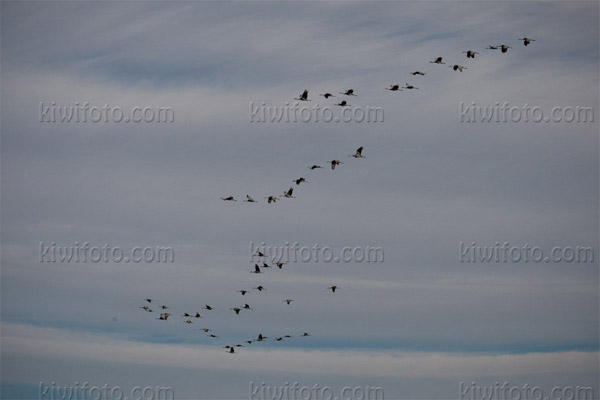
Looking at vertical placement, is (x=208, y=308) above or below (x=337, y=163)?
below

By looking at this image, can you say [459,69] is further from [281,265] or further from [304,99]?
[281,265]

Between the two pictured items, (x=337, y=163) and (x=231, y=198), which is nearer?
(x=337, y=163)

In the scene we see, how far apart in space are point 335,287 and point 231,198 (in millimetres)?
19732

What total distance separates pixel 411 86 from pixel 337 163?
14034 millimetres

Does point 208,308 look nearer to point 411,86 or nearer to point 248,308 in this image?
point 248,308

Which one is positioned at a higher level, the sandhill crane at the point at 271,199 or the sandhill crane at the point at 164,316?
the sandhill crane at the point at 271,199

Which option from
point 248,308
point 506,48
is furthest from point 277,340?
point 506,48

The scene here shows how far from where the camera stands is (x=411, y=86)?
14588 centimetres

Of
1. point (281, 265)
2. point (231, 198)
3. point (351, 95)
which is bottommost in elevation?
point (281, 265)

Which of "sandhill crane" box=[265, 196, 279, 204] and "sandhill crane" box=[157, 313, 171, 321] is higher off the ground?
"sandhill crane" box=[265, 196, 279, 204]

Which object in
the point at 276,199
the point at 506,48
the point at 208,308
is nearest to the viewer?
the point at 506,48

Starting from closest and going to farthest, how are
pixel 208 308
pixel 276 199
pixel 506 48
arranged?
pixel 506 48
pixel 276 199
pixel 208 308

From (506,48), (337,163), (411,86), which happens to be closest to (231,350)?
(337,163)

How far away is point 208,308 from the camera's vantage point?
15975 centimetres
